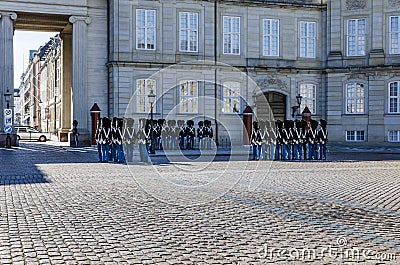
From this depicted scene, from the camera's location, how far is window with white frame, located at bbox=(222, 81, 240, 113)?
40531mm

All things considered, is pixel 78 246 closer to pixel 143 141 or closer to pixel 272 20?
pixel 143 141

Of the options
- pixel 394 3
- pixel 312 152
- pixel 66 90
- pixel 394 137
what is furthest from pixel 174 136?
pixel 394 3

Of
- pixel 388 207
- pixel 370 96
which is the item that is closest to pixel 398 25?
pixel 370 96

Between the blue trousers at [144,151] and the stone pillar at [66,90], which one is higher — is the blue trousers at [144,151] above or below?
below

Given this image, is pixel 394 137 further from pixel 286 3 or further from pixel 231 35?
pixel 231 35

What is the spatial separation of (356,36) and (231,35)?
8.30 metres

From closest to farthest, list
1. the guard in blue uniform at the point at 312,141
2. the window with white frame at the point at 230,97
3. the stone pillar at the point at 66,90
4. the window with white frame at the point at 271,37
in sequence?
the guard in blue uniform at the point at 312,141 → the window with white frame at the point at 230,97 → the window with white frame at the point at 271,37 → the stone pillar at the point at 66,90

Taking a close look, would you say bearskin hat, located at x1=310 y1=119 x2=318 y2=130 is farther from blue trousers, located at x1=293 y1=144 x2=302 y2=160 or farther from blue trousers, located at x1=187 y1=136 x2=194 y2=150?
blue trousers, located at x1=187 y1=136 x2=194 y2=150

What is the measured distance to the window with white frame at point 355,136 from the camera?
134 ft

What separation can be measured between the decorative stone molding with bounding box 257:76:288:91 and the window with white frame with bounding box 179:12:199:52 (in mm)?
4962

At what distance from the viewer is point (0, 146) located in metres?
36.1

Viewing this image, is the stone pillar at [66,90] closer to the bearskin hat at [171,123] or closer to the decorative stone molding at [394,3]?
the bearskin hat at [171,123]

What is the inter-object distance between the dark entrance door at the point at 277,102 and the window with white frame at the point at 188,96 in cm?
511

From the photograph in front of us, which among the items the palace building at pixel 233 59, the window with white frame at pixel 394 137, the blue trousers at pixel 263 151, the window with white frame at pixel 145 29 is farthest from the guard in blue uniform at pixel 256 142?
the window with white frame at pixel 394 137
